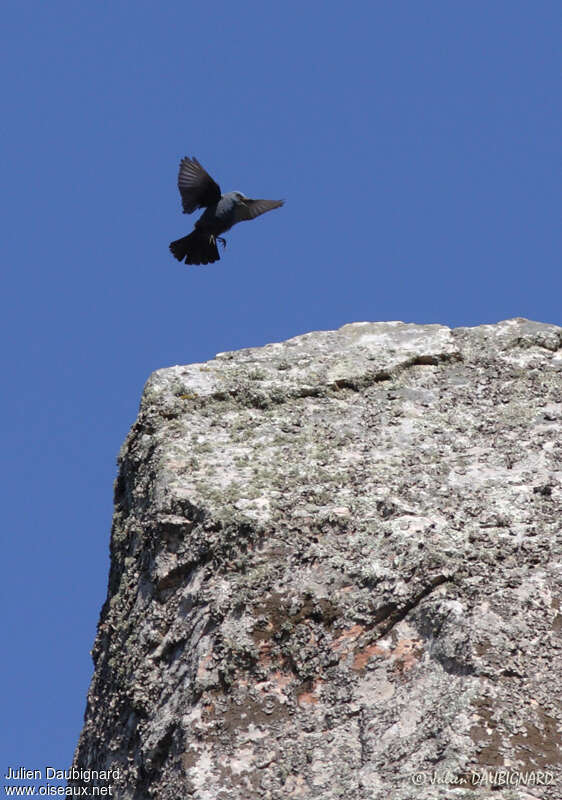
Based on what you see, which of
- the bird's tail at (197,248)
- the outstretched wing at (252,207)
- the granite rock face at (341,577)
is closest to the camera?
the granite rock face at (341,577)

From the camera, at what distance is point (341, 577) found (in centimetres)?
509

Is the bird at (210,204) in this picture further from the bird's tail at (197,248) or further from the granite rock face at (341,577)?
the granite rock face at (341,577)

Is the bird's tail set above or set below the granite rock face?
above

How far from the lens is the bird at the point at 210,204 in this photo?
33.4 ft

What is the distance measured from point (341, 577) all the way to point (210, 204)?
19.5 ft

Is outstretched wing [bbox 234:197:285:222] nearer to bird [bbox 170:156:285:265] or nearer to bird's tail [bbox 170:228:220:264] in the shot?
bird [bbox 170:156:285:265]

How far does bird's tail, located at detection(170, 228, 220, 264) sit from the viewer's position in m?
10.6

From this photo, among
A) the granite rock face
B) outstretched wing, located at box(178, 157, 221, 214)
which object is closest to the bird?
outstretched wing, located at box(178, 157, 221, 214)

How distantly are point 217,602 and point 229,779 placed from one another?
2.68 ft

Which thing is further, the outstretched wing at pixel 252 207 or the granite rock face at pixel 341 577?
the outstretched wing at pixel 252 207

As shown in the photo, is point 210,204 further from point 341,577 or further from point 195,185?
point 341,577

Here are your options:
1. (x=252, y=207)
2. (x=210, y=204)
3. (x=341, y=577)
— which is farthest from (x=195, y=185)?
(x=341, y=577)

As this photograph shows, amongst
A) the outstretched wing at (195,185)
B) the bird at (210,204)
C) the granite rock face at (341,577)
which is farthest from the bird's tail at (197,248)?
the granite rock face at (341,577)

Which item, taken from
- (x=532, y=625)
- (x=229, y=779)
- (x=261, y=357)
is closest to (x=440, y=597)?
(x=532, y=625)
